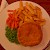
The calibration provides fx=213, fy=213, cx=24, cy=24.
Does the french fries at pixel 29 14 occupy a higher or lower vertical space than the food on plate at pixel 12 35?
higher

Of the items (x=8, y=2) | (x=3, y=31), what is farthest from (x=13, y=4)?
(x=3, y=31)

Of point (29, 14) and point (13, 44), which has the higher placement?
point (29, 14)

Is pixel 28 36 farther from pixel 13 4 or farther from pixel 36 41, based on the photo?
pixel 13 4

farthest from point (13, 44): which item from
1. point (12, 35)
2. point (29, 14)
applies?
point (29, 14)

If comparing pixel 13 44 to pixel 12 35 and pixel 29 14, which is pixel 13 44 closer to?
pixel 12 35

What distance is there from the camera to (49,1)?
1.39 metres

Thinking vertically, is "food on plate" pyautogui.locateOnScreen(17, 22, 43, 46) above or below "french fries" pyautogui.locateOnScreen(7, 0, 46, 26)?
below

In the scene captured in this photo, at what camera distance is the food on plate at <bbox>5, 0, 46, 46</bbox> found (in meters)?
1.22

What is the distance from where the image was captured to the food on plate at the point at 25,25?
1224 mm

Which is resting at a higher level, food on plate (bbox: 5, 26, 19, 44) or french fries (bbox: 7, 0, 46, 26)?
french fries (bbox: 7, 0, 46, 26)

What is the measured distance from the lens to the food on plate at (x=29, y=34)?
1.22 metres

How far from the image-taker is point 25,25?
123 cm

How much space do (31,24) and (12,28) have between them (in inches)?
4.6

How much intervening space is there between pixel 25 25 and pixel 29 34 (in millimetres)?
58
